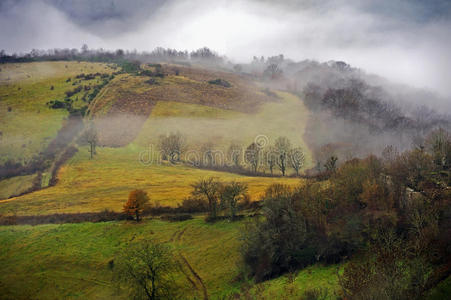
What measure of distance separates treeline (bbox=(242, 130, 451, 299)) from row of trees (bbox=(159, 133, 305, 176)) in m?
33.5

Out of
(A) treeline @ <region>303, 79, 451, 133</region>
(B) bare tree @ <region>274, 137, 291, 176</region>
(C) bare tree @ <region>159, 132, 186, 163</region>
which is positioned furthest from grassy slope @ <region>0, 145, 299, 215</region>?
(A) treeline @ <region>303, 79, 451, 133</region>

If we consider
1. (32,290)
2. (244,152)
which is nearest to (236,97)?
(244,152)

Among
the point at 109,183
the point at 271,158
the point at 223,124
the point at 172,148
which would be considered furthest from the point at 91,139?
the point at 271,158

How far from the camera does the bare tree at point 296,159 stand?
283 feet

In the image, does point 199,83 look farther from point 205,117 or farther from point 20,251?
point 20,251

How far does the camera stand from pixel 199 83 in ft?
501

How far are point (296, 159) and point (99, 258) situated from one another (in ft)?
192

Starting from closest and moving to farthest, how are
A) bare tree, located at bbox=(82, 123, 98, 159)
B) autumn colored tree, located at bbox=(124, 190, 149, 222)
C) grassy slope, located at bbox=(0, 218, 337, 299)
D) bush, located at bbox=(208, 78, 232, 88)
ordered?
grassy slope, located at bbox=(0, 218, 337, 299)
autumn colored tree, located at bbox=(124, 190, 149, 222)
bare tree, located at bbox=(82, 123, 98, 159)
bush, located at bbox=(208, 78, 232, 88)

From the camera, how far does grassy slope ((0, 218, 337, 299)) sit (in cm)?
4131

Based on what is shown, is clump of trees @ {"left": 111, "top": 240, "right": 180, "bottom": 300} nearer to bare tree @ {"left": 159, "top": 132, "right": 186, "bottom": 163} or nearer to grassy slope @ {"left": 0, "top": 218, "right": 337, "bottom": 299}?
grassy slope @ {"left": 0, "top": 218, "right": 337, "bottom": 299}

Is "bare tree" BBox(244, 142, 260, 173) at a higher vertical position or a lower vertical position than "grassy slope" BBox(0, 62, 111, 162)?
lower

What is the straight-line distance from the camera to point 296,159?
3477 inches

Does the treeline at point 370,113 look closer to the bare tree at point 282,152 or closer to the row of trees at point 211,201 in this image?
the bare tree at point 282,152

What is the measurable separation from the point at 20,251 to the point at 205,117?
8397 cm
